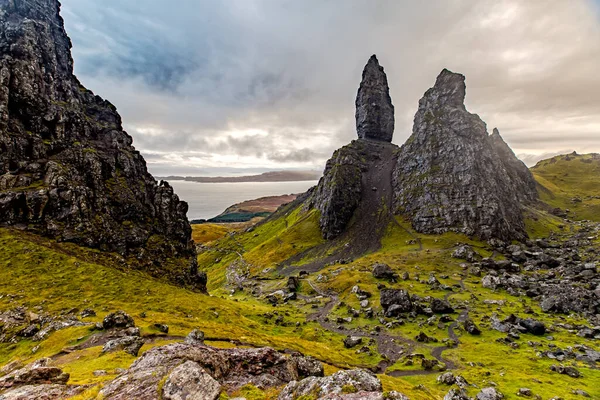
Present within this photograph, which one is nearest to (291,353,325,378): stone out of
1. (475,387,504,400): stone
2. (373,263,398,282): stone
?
(475,387,504,400): stone

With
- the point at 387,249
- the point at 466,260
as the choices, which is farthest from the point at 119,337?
the point at 387,249

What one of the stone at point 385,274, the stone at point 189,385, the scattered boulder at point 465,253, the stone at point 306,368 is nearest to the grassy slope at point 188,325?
the stone at point 189,385

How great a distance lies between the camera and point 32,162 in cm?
7644

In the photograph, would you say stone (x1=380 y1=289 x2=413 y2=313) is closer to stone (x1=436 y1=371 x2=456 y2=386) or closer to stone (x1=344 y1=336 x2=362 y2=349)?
stone (x1=344 y1=336 x2=362 y2=349)

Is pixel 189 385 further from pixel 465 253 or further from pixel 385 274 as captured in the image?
pixel 465 253

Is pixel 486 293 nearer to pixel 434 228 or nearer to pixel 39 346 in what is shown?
pixel 434 228

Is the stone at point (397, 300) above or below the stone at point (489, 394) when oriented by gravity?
below

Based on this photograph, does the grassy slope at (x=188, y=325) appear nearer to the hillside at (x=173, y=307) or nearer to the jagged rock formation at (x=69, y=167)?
the hillside at (x=173, y=307)

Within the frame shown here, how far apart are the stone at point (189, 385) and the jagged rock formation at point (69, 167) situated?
71311 millimetres

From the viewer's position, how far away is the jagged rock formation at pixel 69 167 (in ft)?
237

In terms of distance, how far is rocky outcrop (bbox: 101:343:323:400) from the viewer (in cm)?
1916

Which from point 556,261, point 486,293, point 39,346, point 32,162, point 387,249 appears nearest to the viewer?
point 39,346

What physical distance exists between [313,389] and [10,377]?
22282 millimetres

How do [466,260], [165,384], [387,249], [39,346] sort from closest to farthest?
1. [165,384]
2. [39,346]
3. [466,260]
4. [387,249]
